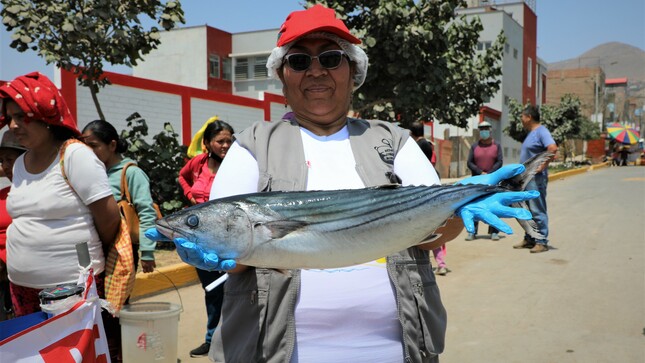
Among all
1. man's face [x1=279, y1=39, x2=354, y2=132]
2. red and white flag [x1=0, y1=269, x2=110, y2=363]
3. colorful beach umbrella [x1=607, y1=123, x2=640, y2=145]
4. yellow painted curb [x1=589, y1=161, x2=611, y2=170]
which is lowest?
yellow painted curb [x1=589, y1=161, x2=611, y2=170]

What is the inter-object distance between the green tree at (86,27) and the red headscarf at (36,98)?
180 inches

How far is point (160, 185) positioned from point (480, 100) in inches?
300

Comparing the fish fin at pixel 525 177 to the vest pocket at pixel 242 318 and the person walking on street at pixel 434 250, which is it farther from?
the person walking on street at pixel 434 250

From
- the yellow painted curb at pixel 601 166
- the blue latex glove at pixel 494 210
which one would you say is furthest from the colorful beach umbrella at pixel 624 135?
the blue latex glove at pixel 494 210

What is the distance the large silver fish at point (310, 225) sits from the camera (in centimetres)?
162

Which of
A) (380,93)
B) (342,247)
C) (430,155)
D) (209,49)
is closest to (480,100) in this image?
(380,93)

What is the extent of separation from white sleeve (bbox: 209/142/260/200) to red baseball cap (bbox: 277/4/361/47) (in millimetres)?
471

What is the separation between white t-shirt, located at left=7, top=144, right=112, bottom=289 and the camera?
2.97 metres

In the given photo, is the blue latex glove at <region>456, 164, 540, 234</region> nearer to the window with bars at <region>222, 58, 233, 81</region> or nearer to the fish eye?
the fish eye

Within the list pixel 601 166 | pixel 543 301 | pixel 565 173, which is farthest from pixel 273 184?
pixel 601 166

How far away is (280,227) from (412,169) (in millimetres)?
664

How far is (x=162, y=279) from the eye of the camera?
6469 millimetres

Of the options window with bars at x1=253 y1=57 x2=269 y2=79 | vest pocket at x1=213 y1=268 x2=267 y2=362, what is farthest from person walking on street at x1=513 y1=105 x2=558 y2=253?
window with bars at x1=253 y1=57 x2=269 y2=79

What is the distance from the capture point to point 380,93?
11812 millimetres
